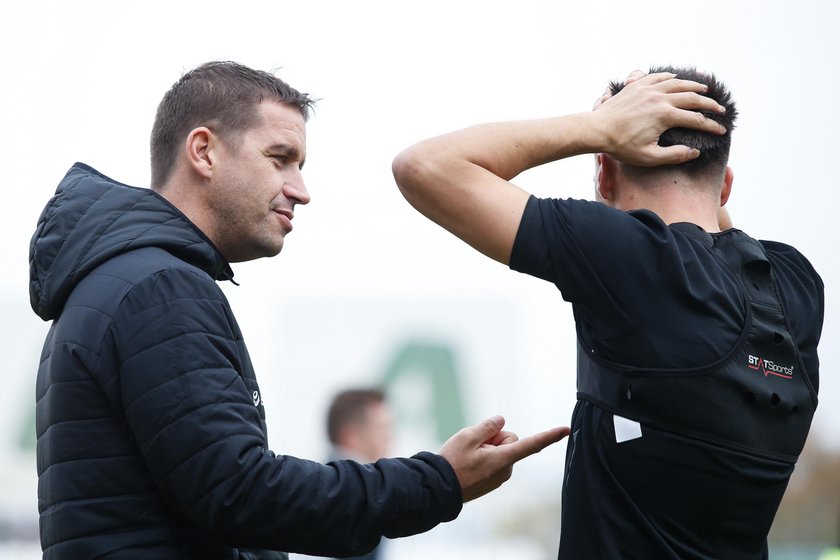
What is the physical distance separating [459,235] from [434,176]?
17cm

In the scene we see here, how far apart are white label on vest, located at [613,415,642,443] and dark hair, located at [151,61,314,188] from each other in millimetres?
1423

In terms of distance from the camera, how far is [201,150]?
3088mm

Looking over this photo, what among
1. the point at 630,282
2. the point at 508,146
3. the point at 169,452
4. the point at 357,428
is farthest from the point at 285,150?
the point at 357,428

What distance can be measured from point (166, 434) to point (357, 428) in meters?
3.94

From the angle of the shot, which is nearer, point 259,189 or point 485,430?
point 485,430

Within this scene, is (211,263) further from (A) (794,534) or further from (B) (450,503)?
(A) (794,534)

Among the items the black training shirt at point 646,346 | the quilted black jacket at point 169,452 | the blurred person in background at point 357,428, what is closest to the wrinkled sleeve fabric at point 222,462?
the quilted black jacket at point 169,452

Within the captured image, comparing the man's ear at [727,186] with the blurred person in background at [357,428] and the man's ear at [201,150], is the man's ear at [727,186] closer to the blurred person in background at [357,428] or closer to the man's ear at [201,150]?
the man's ear at [201,150]

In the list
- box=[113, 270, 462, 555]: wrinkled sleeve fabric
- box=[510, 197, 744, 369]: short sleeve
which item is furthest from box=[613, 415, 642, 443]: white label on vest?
box=[113, 270, 462, 555]: wrinkled sleeve fabric

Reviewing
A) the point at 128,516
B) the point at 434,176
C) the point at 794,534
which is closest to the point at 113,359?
the point at 128,516

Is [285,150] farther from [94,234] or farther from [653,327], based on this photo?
[653,327]

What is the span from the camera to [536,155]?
8.86ft

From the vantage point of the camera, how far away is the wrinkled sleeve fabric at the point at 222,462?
2426 millimetres

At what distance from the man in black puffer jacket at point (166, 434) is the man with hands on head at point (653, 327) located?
9.4 inches
